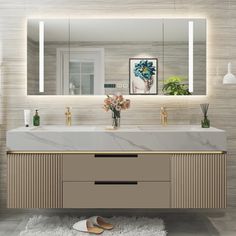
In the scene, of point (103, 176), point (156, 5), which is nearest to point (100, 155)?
point (103, 176)

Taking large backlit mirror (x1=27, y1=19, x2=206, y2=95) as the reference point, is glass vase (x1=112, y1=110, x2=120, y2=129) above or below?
below

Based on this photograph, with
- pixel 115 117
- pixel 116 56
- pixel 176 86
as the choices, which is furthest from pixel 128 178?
pixel 116 56

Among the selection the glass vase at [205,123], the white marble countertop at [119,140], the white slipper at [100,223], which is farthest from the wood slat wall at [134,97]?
the white slipper at [100,223]

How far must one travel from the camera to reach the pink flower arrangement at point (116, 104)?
405 centimetres

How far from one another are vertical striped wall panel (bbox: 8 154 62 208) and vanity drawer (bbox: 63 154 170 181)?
10 cm

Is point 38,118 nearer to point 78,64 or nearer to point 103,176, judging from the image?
point 78,64

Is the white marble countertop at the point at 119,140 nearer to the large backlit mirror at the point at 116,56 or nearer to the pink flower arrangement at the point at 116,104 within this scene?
the pink flower arrangement at the point at 116,104

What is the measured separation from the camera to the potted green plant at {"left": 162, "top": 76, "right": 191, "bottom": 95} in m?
4.32

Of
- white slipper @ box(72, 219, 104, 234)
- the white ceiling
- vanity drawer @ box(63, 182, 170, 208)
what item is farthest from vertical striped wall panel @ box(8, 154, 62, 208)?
the white ceiling

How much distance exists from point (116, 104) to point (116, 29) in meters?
0.80

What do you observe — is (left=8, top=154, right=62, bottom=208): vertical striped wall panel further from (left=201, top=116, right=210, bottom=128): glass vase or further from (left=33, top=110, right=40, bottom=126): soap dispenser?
(left=201, top=116, right=210, bottom=128): glass vase

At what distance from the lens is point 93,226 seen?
12.2 ft

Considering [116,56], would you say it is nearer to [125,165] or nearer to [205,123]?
[205,123]

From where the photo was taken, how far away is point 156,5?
14.2 ft
